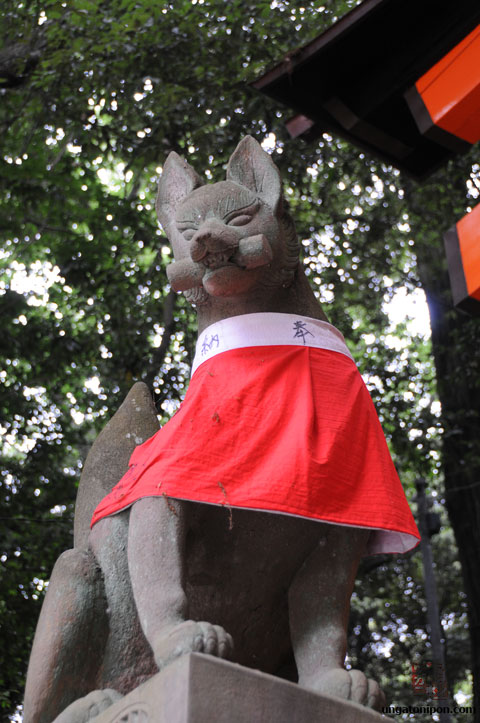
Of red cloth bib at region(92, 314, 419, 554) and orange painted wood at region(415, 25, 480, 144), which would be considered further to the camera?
orange painted wood at region(415, 25, 480, 144)

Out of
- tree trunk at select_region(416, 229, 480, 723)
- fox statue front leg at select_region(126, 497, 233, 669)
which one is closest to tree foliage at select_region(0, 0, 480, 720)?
tree trunk at select_region(416, 229, 480, 723)

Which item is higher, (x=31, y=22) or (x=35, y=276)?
(x=31, y=22)

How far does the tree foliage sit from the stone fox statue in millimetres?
3613

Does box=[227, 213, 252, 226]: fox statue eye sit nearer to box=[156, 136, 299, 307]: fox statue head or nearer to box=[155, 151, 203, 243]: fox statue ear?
box=[156, 136, 299, 307]: fox statue head

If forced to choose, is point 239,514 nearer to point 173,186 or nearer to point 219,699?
point 219,699

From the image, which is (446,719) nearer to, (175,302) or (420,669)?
(420,669)

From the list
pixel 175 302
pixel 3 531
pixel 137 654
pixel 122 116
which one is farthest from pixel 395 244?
pixel 137 654

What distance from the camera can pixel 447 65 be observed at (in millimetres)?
4336

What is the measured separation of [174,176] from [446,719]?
20.0ft

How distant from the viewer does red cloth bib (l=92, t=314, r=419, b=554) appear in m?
2.18

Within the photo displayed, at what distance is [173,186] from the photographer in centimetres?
283

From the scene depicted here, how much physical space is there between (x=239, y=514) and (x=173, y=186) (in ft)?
3.69

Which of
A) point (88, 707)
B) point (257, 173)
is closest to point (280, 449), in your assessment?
point (88, 707)

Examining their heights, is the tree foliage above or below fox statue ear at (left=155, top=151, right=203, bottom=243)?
above
